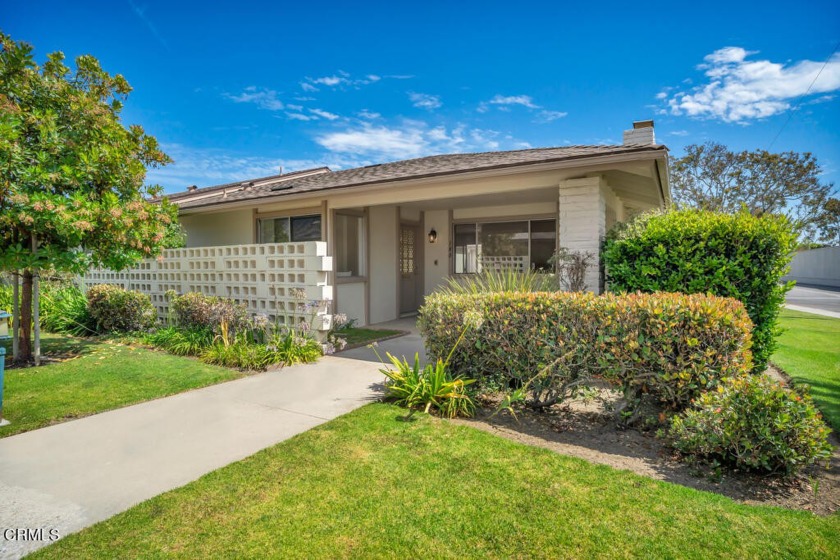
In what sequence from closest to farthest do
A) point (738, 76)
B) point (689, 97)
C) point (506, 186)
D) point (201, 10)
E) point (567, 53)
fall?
point (506, 186), point (201, 10), point (567, 53), point (738, 76), point (689, 97)

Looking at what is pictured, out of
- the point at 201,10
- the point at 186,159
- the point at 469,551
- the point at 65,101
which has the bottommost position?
the point at 469,551

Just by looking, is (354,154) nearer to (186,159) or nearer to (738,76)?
(186,159)

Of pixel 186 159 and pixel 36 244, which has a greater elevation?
pixel 186 159

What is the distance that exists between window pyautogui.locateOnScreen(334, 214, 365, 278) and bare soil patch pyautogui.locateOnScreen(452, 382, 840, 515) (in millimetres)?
6081

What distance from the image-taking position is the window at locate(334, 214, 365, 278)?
10133mm

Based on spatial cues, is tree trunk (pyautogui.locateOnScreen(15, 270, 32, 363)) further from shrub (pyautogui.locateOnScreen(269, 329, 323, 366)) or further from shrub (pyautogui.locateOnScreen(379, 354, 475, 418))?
shrub (pyautogui.locateOnScreen(379, 354, 475, 418))

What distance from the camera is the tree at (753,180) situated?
2925cm

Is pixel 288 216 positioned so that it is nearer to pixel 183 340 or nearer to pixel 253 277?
pixel 253 277

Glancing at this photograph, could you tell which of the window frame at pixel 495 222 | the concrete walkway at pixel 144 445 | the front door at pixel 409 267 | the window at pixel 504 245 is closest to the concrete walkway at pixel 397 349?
the concrete walkway at pixel 144 445

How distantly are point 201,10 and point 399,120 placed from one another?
304 inches

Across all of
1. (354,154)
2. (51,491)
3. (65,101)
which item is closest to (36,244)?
(65,101)

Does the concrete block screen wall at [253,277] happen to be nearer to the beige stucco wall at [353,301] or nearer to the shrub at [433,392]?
the beige stucco wall at [353,301]

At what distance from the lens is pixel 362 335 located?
29.8 feet

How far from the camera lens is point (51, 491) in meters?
3.11
